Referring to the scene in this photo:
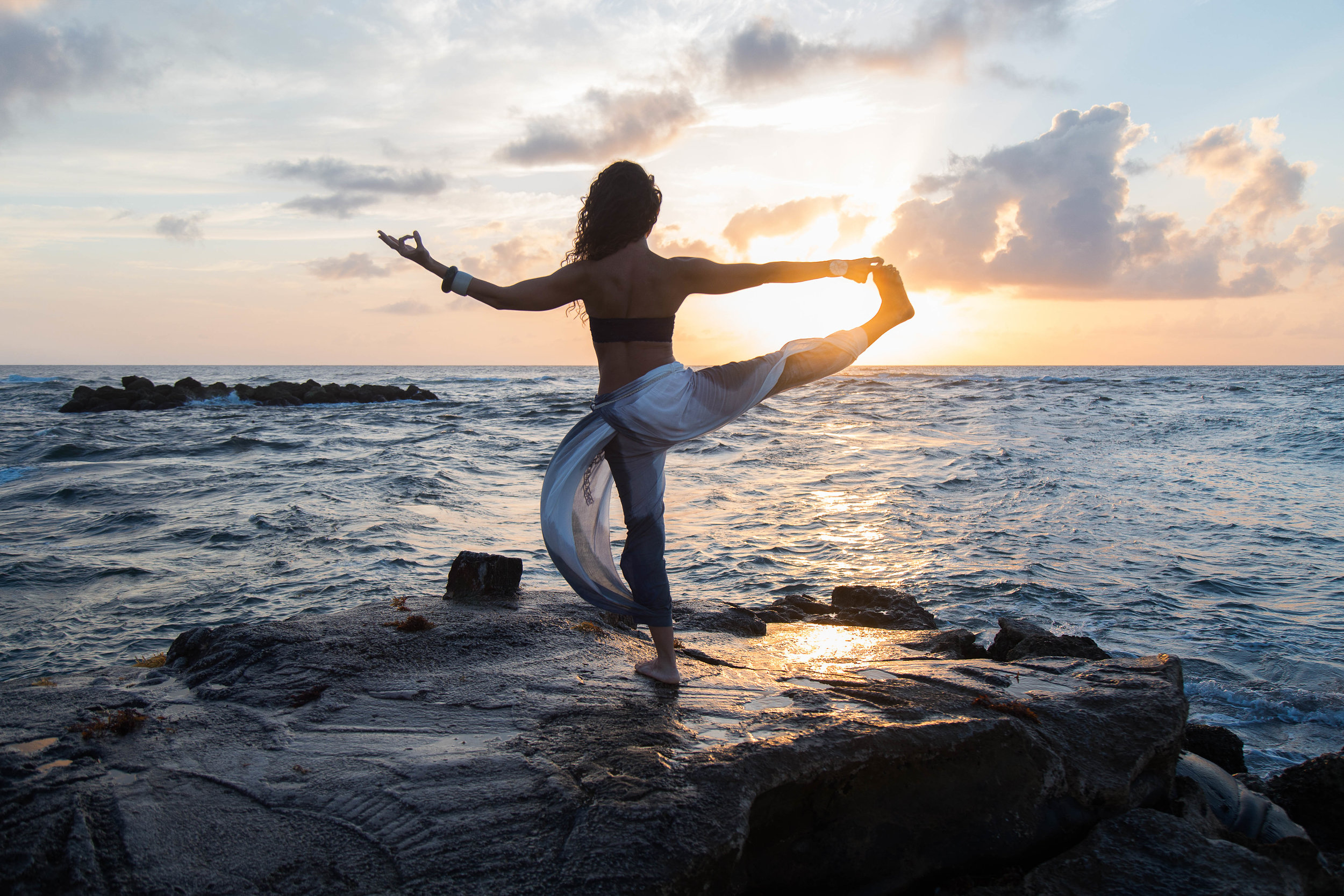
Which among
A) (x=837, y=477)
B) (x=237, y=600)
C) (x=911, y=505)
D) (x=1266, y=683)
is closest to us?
(x=1266, y=683)

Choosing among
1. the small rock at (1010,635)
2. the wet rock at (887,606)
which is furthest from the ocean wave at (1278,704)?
the wet rock at (887,606)

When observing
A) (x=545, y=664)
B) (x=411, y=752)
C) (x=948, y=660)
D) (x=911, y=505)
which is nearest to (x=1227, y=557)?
A: (x=911, y=505)

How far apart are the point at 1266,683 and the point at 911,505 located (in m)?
7.08

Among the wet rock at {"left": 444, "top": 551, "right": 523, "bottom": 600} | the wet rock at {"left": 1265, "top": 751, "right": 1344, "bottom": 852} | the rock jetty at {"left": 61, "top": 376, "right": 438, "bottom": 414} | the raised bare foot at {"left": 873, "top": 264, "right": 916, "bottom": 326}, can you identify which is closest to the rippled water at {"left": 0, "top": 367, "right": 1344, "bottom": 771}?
the wet rock at {"left": 1265, "top": 751, "right": 1344, "bottom": 852}

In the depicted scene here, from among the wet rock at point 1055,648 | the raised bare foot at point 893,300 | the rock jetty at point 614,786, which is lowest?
the wet rock at point 1055,648

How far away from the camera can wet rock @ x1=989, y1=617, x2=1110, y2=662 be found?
5488 millimetres

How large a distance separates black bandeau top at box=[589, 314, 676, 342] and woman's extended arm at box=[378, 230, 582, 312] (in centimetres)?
27

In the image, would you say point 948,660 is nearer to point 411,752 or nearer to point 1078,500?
point 411,752

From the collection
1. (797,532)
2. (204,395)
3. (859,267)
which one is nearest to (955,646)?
(859,267)

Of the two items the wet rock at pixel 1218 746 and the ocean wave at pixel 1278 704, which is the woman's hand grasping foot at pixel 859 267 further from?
the ocean wave at pixel 1278 704

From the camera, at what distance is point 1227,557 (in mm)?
9953

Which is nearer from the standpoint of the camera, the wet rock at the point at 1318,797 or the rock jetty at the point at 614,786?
the rock jetty at the point at 614,786

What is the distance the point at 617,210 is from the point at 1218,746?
16.4 ft

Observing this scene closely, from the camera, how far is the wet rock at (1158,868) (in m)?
2.85
